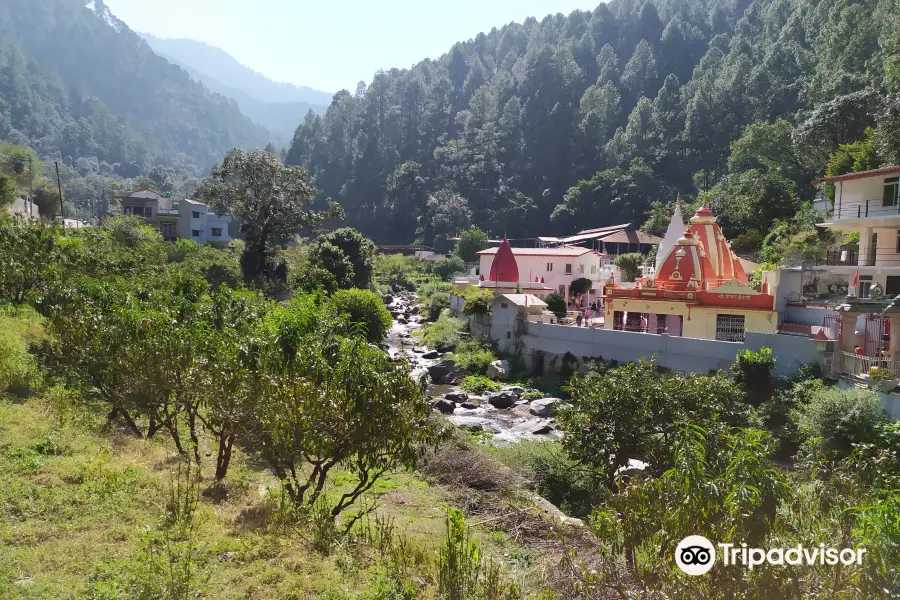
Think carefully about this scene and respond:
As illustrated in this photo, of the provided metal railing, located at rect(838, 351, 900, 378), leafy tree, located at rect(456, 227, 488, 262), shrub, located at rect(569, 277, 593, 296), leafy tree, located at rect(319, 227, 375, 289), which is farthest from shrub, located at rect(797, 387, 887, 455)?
leafy tree, located at rect(456, 227, 488, 262)

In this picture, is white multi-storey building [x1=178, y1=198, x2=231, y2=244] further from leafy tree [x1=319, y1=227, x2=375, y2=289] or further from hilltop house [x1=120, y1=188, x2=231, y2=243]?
leafy tree [x1=319, y1=227, x2=375, y2=289]

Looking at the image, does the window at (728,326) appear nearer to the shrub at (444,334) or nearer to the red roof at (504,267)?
the red roof at (504,267)

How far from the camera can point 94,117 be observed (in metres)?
167

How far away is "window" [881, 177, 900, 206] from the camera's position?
938 inches

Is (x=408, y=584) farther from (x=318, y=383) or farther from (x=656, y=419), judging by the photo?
(x=656, y=419)

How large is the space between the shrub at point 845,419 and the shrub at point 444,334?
2096 centimetres

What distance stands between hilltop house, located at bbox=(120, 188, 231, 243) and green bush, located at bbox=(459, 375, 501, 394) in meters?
39.6

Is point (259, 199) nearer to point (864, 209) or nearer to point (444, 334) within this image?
point (444, 334)

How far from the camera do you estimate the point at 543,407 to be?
25109mm

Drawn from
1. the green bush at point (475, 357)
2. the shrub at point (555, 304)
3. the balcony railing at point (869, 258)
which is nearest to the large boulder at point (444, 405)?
the green bush at point (475, 357)

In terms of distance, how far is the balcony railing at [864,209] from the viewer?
23859mm

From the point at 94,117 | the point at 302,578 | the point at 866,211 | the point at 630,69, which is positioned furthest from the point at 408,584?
the point at 94,117

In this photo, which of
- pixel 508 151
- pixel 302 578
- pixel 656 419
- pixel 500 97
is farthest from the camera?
pixel 500 97

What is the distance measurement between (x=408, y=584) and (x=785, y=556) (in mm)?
4379
